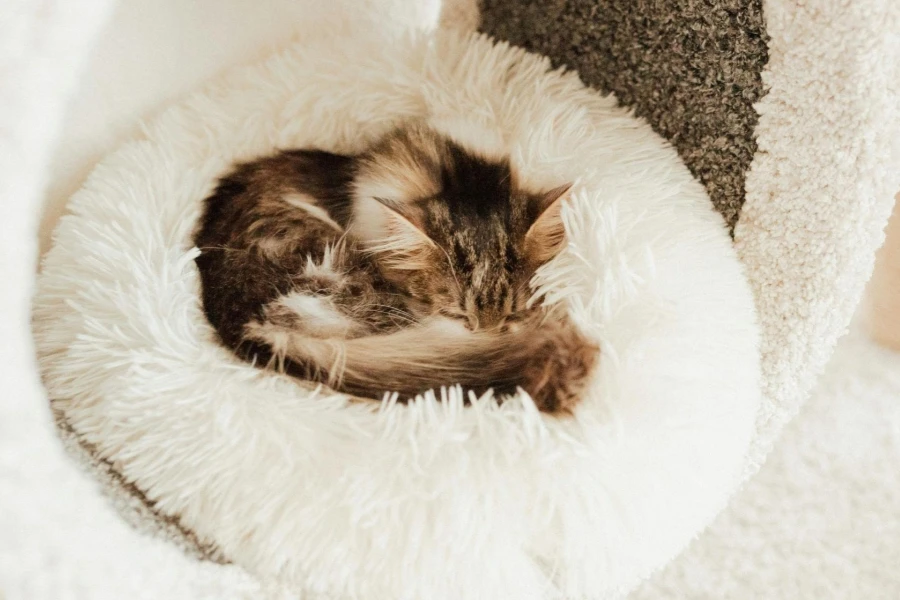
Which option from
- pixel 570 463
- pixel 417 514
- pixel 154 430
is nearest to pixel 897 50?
pixel 570 463

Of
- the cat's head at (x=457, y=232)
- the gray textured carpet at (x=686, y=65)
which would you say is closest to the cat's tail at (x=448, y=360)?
the cat's head at (x=457, y=232)

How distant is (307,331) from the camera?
3.11 feet

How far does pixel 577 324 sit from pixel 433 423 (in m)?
0.25

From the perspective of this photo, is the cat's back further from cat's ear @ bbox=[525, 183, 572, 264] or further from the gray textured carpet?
the gray textured carpet

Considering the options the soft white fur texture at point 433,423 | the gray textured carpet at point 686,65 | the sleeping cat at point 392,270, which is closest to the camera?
the soft white fur texture at point 433,423

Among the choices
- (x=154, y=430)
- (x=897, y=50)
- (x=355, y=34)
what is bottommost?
(x=154, y=430)

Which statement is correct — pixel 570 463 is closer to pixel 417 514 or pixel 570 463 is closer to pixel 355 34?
pixel 417 514

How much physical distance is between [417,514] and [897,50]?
0.82 meters

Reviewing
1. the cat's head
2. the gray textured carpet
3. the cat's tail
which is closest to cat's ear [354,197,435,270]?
the cat's head

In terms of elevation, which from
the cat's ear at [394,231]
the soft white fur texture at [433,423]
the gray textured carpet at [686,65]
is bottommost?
→ the soft white fur texture at [433,423]

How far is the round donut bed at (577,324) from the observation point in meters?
0.74

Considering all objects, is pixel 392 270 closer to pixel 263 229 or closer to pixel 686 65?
pixel 263 229

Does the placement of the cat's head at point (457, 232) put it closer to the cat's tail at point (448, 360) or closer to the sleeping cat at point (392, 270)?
the sleeping cat at point (392, 270)

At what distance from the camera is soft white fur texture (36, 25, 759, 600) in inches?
29.2
